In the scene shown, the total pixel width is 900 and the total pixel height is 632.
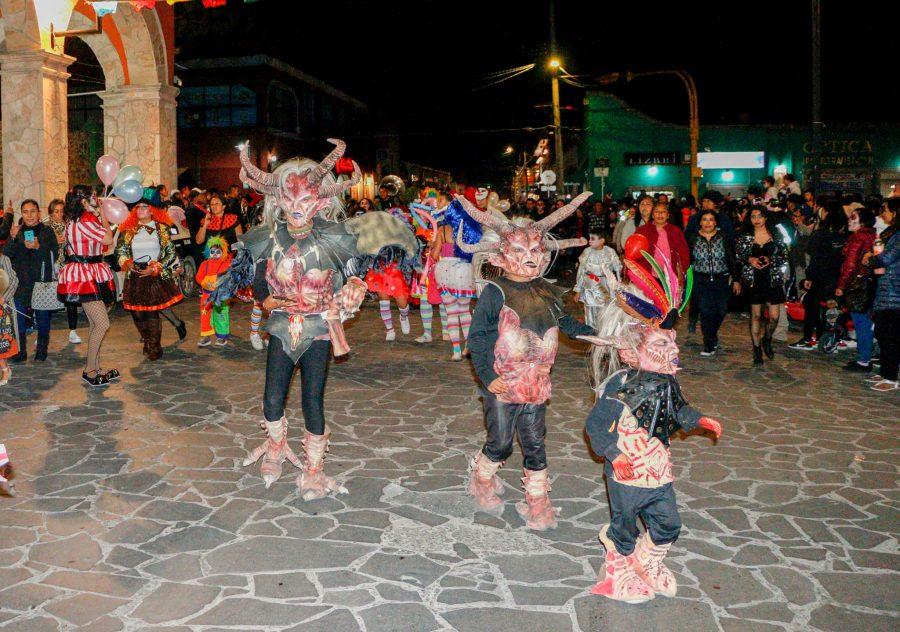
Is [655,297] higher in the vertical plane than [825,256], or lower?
lower

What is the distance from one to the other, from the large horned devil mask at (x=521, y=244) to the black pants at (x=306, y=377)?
1.26 meters

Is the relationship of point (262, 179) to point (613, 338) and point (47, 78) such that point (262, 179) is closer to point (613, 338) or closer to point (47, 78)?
point (613, 338)

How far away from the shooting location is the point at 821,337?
1089cm

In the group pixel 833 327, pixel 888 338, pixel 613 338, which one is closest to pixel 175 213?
pixel 613 338

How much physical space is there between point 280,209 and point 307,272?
47cm

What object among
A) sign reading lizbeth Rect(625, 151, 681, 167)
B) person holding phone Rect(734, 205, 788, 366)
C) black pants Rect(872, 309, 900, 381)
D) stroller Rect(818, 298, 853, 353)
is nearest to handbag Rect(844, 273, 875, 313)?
black pants Rect(872, 309, 900, 381)

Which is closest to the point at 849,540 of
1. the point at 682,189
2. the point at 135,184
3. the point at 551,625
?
the point at 551,625

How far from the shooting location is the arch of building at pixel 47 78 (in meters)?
13.6

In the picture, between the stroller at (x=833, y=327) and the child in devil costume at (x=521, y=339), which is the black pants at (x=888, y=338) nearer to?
the stroller at (x=833, y=327)

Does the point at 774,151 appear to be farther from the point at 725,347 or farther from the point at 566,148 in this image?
the point at 725,347

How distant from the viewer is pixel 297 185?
5.05 metres

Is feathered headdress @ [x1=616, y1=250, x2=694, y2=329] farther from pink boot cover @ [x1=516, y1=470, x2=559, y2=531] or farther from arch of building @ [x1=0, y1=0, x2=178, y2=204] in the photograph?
arch of building @ [x1=0, y1=0, x2=178, y2=204]

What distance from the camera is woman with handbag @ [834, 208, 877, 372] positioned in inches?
363

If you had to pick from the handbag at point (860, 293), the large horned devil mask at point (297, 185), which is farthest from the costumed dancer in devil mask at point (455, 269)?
the handbag at point (860, 293)
